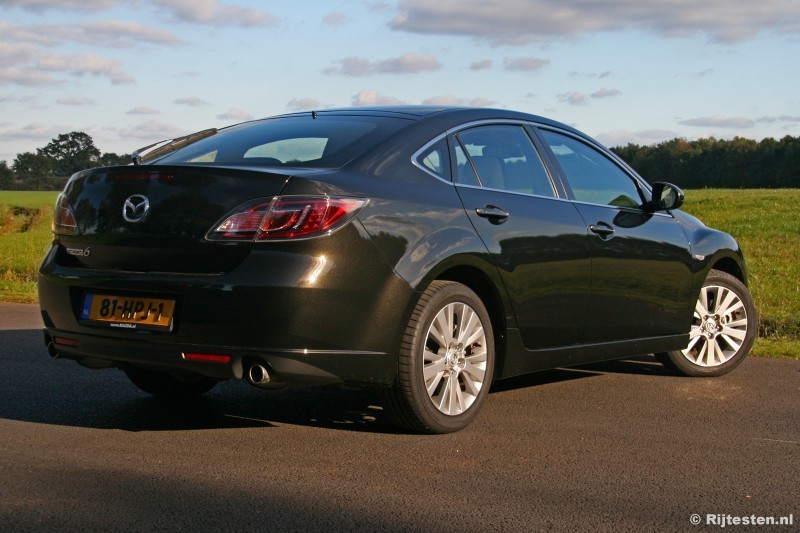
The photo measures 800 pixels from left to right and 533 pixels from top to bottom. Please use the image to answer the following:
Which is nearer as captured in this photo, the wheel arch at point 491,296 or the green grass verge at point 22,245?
the wheel arch at point 491,296

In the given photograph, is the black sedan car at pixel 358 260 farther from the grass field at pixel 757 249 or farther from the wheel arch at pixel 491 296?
the grass field at pixel 757 249

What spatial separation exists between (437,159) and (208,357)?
1644mm

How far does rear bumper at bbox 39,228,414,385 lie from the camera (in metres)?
4.78

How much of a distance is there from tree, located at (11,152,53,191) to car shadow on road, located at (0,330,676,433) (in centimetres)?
5271

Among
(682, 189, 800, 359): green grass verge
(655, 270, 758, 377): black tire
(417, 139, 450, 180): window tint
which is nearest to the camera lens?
(417, 139, 450, 180): window tint

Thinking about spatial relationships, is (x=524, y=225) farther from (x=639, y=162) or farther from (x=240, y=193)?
(x=639, y=162)

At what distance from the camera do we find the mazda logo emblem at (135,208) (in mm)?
5125

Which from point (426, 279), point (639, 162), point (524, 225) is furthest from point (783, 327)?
point (639, 162)

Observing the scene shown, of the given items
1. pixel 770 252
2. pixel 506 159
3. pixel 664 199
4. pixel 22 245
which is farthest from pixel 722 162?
pixel 506 159

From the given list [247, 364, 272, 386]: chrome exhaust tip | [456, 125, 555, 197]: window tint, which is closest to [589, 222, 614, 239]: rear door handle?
[456, 125, 555, 197]: window tint

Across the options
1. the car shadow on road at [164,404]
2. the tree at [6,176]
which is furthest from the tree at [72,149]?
the car shadow on road at [164,404]

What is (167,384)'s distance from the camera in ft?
20.8

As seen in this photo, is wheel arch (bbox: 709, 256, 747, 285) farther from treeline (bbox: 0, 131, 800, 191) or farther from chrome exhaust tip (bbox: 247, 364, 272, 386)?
treeline (bbox: 0, 131, 800, 191)

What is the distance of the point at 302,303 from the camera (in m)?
4.78
